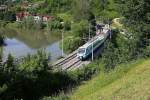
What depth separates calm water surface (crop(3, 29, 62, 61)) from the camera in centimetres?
4984

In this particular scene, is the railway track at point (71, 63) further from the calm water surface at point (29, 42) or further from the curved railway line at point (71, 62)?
the calm water surface at point (29, 42)

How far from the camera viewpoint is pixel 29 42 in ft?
195

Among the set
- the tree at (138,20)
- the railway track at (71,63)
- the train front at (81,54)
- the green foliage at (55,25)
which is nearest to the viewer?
the tree at (138,20)

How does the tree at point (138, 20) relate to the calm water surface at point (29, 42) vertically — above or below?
above

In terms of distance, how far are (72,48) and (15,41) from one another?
16.9m

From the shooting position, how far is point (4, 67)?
19.8 metres

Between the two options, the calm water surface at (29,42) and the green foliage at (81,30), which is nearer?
the calm water surface at (29,42)

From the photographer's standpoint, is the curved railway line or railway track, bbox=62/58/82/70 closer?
railway track, bbox=62/58/82/70

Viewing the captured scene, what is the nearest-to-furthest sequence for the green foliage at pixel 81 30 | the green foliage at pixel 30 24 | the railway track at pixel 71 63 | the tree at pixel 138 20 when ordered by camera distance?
the tree at pixel 138 20
the railway track at pixel 71 63
the green foliage at pixel 81 30
the green foliage at pixel 30 24

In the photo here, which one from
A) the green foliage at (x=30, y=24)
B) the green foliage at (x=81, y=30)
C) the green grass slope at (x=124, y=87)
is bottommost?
the green foliage at (x=30, y=24)

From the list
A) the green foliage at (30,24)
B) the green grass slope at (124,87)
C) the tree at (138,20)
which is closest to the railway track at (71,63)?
the tree at (138,20)

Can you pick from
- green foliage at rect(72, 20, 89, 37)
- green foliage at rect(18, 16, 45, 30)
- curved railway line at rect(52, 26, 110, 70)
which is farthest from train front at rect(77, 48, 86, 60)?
green foliage at rect(18, 16, 45, 30)

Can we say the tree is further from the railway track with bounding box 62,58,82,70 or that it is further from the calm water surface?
the calm water surface

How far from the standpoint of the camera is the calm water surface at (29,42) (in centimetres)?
4984
